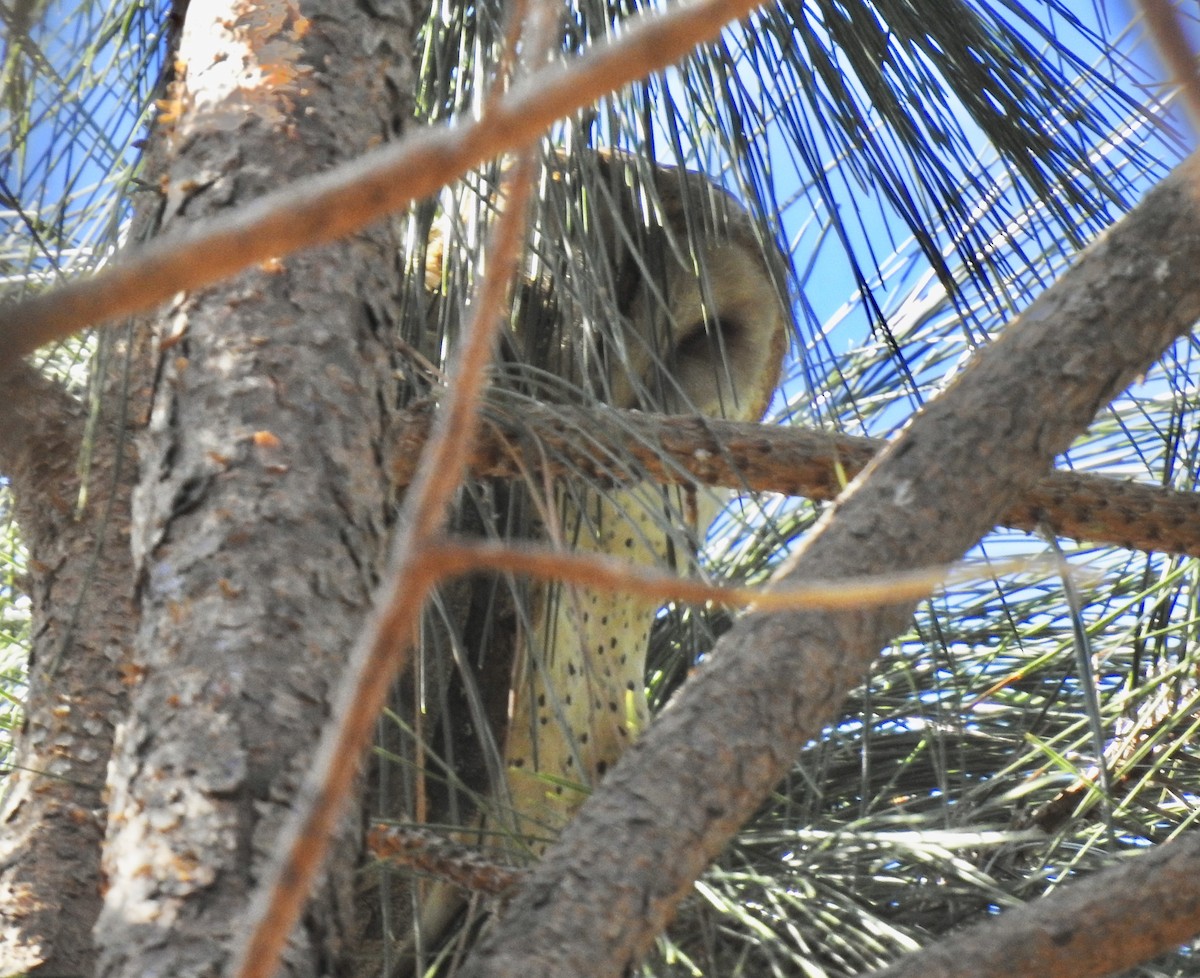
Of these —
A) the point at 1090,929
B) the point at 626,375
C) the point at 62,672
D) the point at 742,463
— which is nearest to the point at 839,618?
the point at 1090,929

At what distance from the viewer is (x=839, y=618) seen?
26.0 inches

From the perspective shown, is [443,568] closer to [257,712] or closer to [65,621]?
[257,712]

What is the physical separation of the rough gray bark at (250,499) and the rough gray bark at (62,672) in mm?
138

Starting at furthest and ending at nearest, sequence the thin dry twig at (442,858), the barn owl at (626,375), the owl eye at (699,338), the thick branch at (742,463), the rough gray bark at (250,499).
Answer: the owl eye at (699,338)
the barn owl at (626,375)
the thick branch at (742,463)
the thin dry twig at (442,858)
the rough gray bark at (250,499)

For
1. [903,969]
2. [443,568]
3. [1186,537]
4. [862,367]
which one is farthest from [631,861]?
[862,367]

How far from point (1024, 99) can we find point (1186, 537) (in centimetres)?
39

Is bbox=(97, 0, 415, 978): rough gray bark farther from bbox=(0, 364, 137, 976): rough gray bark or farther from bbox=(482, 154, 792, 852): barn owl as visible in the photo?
bbox=(482, 154, 792, 852): barn owl

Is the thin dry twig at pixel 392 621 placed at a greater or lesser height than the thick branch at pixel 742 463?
lesser

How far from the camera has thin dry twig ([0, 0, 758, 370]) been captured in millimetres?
256

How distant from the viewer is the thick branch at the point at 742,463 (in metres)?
0.99

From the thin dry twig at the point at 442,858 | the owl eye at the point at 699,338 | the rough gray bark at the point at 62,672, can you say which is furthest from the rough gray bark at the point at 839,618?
the owl eye at the point at 699,338

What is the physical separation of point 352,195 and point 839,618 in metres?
0.43

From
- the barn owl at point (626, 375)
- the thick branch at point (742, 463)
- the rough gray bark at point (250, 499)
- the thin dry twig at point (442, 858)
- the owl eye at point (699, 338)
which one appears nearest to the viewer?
the rough gray bark at point (250, 499)

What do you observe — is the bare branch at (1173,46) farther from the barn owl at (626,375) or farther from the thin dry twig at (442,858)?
the barn owl at (626,375)
